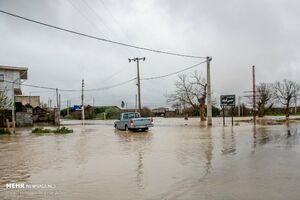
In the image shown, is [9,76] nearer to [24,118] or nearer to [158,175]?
[24,118]

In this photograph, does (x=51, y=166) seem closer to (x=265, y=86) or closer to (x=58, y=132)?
(x=58, y=132)

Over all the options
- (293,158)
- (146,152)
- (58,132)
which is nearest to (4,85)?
(58,132)

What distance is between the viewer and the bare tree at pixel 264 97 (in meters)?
68.0

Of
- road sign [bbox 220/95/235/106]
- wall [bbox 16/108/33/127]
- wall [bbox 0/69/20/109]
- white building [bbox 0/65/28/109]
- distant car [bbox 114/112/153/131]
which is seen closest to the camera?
distant car [bbox 114/112/153/131]

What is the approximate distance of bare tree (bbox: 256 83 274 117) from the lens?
223ft

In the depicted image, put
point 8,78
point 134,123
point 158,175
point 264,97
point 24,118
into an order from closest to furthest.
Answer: point 158,175
point 134,123
point 24,118
point 8,78
point 264,97

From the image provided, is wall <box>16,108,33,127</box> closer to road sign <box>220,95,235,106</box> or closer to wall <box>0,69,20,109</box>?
wall <box>0,69,20,109</box>

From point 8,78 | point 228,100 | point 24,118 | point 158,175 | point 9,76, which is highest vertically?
point 9,76

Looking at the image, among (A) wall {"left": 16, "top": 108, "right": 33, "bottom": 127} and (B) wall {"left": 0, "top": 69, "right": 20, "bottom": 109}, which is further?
(B) wall {"left": 0, "top": 69, "right": 20, "bottom": 109}

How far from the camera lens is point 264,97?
67.9 meters

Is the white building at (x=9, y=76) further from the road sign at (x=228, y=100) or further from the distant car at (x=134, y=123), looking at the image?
the road sign at (x=228, y=100)

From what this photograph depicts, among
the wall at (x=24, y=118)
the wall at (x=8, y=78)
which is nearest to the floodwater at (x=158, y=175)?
the wall at (x=24, y=118)

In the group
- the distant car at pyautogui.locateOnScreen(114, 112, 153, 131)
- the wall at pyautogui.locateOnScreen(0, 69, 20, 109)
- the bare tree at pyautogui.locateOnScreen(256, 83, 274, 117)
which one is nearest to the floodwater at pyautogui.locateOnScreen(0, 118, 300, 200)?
the distant car at pyautogui.locateOnScreen(114, 112, 153, 131)

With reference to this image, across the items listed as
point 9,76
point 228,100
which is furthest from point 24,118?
point 228,100
